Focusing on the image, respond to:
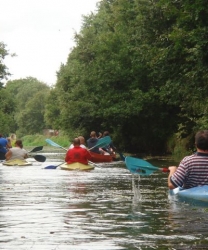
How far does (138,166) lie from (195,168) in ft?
8.98

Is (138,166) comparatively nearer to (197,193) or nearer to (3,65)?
(197,193)

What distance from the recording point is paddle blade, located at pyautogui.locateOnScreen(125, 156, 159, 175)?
571 inches

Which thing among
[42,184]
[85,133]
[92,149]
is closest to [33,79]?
[85,133]

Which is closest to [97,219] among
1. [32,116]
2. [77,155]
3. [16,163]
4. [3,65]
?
[77,155]

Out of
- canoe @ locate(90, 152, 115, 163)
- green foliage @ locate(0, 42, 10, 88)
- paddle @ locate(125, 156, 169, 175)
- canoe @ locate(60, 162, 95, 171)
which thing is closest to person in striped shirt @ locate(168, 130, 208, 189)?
paddle @ locate(125, 156, 169, 175)

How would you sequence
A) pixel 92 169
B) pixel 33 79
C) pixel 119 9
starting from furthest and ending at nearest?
pixel 33 79 → pixel 119 9 → pixel 92 169

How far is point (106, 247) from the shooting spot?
25.8ft

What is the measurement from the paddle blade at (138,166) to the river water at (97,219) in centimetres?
52

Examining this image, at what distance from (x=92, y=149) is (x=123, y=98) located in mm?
14190

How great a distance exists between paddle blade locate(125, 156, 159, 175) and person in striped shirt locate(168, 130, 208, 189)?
207 cm

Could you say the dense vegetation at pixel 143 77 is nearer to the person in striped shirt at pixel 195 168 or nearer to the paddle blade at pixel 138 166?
the paddle blade at pixel 138 166

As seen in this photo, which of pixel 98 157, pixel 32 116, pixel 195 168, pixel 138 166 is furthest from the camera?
pixel 32 116

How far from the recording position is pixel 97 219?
1064cm

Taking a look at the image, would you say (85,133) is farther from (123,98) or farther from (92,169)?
(92,169)
